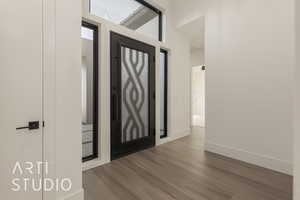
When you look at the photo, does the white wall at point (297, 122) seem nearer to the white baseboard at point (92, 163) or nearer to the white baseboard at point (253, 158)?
the white baseboard at point (253, 158)

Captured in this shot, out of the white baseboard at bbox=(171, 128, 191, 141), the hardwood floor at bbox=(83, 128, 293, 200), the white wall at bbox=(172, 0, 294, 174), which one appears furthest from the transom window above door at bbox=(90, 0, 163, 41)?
the hardwood floor at bbox=(83, 128, 293, 200)

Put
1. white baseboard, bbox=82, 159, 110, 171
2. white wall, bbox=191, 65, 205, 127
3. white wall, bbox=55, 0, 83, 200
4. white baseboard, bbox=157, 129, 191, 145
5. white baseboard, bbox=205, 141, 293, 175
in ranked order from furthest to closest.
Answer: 1. white wall, bbox=191, 65, 205, 127
2. white baseboard, bbox=157, 129, 191, 145
3. white baseboard, bbox=82, 159, 110, 171
4. white baseboard, bbox=205, 141, 293, 175
5. white wall, bbox=55, 0, 83, 200

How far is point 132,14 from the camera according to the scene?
3.55m

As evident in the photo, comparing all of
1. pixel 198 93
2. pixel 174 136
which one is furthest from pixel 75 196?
pixel 198 93

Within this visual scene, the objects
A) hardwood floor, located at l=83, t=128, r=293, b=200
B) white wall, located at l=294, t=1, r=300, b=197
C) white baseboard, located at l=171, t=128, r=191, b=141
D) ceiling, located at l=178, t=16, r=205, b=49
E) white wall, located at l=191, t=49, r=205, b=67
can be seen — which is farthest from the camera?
white wall, located at l=191, t=49, r=205, b=67

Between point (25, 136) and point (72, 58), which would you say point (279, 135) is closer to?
point (72, 58)

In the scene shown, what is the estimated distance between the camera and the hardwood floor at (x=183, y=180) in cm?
193

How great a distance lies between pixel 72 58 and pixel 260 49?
9.32 ft

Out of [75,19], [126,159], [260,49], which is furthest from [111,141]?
[260,49]

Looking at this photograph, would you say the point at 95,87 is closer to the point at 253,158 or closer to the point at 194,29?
the point at 253,158

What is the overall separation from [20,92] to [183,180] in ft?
6.99

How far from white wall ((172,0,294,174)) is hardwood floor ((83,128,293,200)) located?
356mm

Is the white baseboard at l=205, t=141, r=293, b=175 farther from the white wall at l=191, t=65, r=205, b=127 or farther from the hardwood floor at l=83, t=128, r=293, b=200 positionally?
the white wall at l=191, t=65, r=205, b=127

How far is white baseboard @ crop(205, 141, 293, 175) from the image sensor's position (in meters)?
2.48
